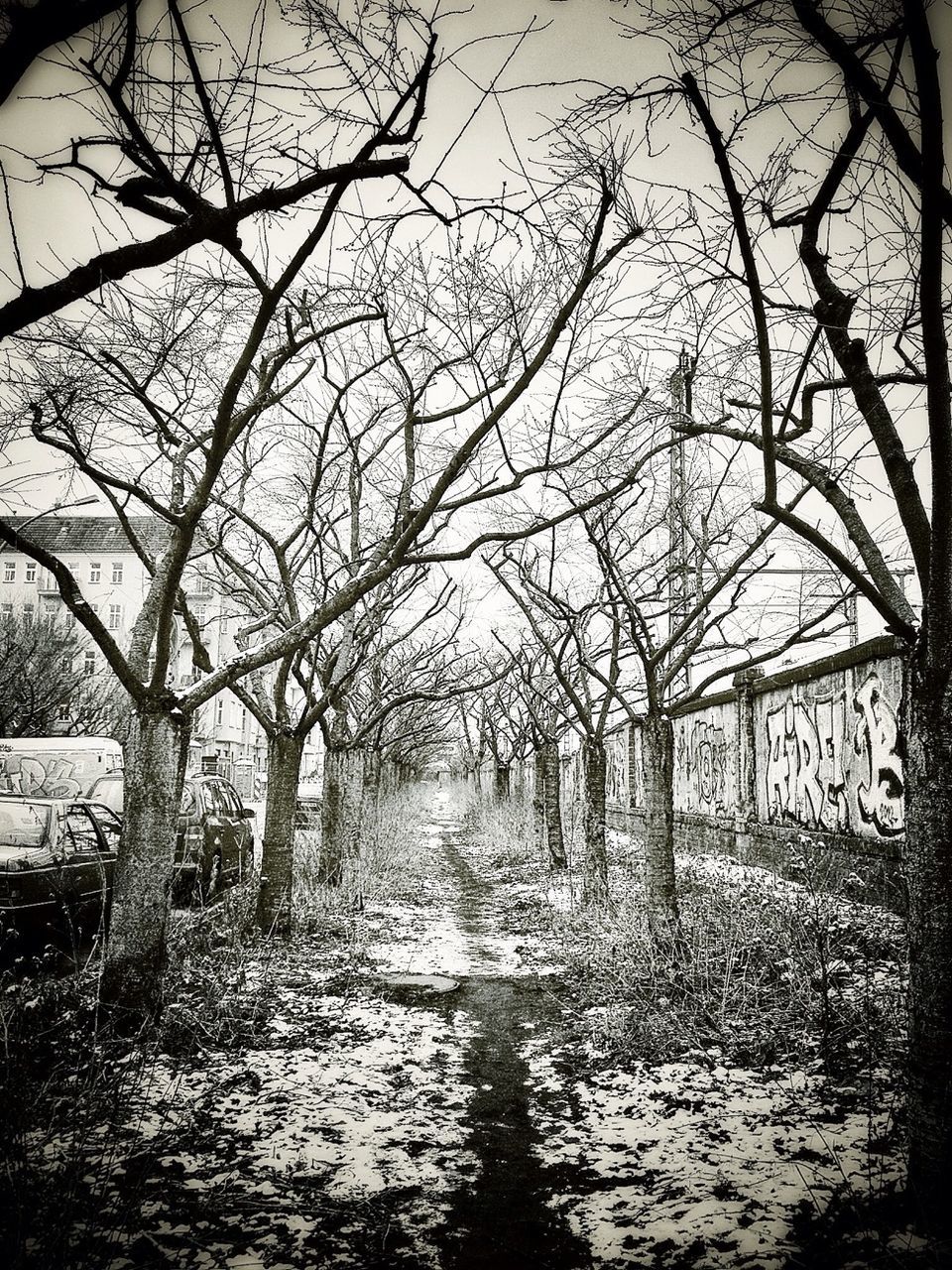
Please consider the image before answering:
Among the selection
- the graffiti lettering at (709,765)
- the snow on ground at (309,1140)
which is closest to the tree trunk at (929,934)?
the snow on ground at (309,1140)

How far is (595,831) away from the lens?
413 inches

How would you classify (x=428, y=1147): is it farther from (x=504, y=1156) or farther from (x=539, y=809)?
(x=539, y=809)

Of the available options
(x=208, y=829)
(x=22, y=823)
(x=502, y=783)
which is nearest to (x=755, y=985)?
(x=22, y=823)

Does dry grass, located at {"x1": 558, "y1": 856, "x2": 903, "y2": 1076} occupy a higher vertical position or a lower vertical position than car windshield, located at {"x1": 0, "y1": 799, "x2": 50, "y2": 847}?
lower

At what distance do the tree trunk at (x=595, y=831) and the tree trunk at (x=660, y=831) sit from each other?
2.05 metres

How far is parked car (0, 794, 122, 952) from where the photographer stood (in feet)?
21.9

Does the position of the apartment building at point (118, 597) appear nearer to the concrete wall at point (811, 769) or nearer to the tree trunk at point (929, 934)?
the concrete wall at point (811, 769)

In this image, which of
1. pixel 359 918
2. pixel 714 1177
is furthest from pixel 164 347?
pixel 359 918

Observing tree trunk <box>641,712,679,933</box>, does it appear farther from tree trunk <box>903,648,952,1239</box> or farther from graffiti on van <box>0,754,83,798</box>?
graffiti on van <box>0,754,83,798</box>

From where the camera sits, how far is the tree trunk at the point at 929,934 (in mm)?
2910

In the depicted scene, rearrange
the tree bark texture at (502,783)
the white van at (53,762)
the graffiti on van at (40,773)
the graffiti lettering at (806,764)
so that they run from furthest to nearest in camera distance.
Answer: the tree bark texture at (502,783) → the graffiti on van at (40,773) → the white van at (53,762) → the graffiti lettering at (806,764)

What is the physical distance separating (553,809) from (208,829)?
21.2 ft

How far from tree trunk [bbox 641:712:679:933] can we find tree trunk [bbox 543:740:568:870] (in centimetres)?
665

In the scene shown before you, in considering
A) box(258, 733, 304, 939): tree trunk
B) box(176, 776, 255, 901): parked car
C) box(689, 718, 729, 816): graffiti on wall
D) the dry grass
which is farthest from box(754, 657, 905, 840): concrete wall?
box(176, 776, 255, 901): parked car
